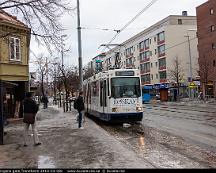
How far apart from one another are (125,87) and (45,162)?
1104 centimetres

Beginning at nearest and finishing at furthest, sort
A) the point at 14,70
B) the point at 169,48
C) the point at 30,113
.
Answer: the point at 30,113 → the point at 14,70 → the point at 169,48

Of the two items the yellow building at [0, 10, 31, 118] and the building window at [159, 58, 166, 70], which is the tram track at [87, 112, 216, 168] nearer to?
the yellow building at [0, 10, 31, 118]

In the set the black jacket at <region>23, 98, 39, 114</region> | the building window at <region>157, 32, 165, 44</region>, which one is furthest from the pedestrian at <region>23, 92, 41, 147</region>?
the building window at <region>157, 32, 165, 44</region>

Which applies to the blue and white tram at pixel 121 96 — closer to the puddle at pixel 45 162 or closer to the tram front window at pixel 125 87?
the tram front window at pixel 125 87

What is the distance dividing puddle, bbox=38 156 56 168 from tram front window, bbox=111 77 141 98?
9.93 metres

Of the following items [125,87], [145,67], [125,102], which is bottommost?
[125,102]

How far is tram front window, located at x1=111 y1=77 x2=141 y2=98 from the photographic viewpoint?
18922 millimetres

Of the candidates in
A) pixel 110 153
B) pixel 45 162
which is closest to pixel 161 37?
pixel 110 153

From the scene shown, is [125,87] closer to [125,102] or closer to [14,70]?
[125,102]

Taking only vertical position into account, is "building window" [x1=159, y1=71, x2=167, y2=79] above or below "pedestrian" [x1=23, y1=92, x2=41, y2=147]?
above

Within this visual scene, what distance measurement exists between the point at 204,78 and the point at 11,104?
1444 inches

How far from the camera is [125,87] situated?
62.8ft

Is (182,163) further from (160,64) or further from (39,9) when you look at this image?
(160,64)

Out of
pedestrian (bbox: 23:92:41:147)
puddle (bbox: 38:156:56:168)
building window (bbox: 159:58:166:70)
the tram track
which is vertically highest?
building window (bbox: 159:58:166:70)
